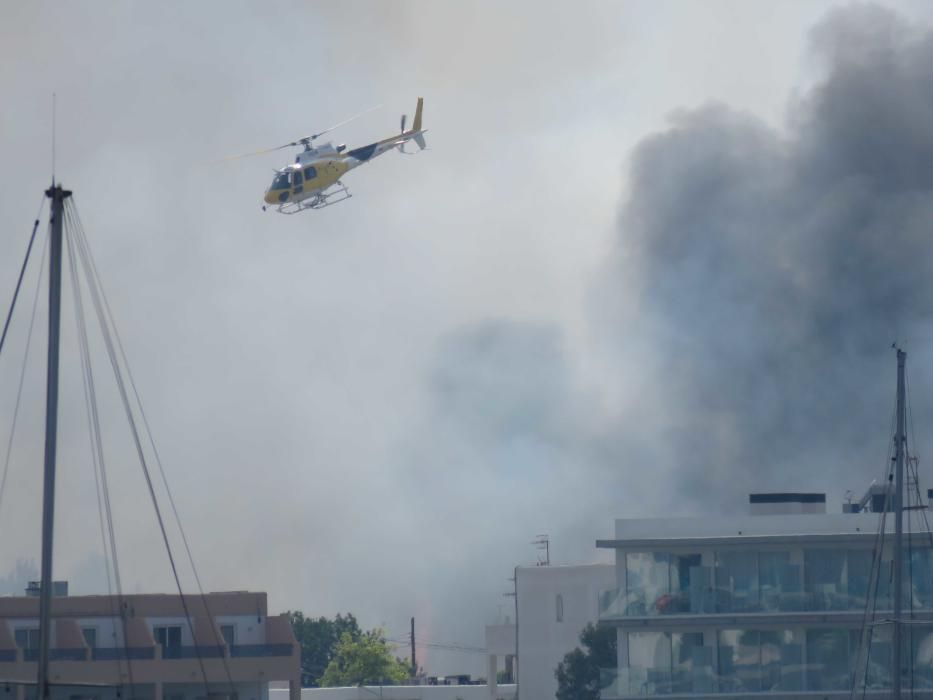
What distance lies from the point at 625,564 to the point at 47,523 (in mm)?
28778

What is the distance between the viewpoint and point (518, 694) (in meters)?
79.0

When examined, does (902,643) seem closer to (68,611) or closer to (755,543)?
(755,543)

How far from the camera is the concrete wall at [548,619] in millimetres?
78938

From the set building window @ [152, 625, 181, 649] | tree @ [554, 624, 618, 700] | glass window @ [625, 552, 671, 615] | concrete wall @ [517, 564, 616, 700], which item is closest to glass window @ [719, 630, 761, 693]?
glass window @ [625, 552, 671, 615]

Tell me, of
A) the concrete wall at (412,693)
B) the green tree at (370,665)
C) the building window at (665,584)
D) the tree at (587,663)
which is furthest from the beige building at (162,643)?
the green tree at (370,665)

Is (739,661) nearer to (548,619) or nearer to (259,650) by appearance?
(259,650)

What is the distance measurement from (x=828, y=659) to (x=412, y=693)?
40.7 metres

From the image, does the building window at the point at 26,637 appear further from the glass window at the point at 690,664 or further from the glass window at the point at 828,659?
the glass window at the point at 828,659

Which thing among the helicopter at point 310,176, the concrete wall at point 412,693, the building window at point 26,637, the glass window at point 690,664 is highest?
the helicopter at point 310,176

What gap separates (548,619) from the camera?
262ft

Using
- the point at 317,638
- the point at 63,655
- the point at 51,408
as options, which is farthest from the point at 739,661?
the point at 317,638

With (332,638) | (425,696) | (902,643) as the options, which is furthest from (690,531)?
(332,638)

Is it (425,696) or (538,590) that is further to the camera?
(425,696)

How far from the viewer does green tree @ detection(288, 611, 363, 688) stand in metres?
136
